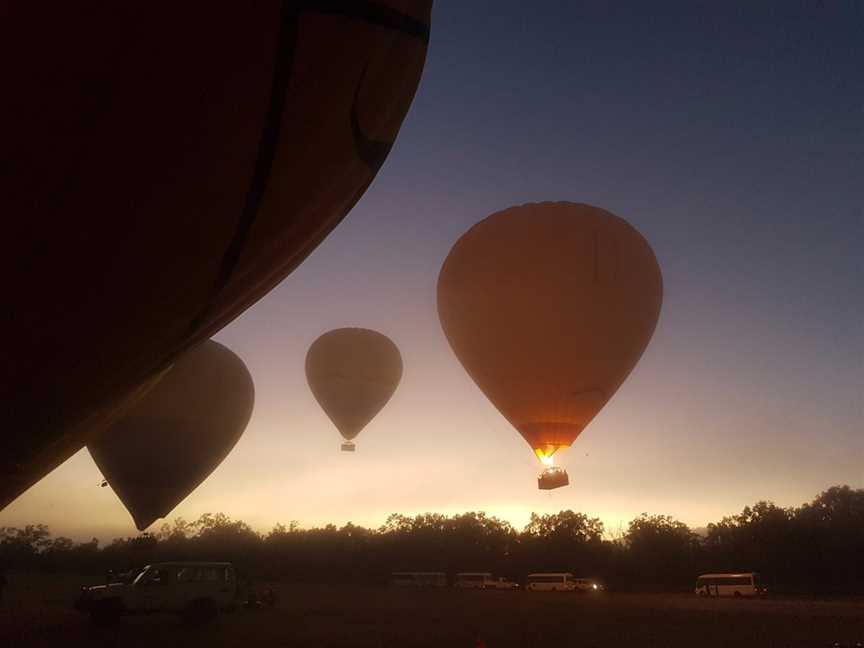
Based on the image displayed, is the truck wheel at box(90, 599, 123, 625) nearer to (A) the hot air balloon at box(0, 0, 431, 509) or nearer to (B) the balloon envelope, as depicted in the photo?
(B) the balloon envelope

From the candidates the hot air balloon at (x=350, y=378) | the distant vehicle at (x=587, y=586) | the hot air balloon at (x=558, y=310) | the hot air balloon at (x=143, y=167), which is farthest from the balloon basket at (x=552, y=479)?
the distant vehicle at (x=587, y=586)

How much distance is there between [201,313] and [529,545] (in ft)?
231

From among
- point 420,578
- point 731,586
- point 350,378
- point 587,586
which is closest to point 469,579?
point 420,578

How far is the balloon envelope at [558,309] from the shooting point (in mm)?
13062

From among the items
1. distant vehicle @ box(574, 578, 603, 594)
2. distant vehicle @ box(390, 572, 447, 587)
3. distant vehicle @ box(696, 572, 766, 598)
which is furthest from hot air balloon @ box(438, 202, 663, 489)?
distant vehicle @ box(390, 572, 447, 587)

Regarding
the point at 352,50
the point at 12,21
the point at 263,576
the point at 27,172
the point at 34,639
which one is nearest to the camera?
the point at 12,21

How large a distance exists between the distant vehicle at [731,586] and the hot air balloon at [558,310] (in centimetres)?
2777

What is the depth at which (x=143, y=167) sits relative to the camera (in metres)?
2.34

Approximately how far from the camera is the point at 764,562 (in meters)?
50.8

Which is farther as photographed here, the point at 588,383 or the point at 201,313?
the point at 588,383

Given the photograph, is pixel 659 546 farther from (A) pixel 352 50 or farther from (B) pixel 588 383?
(A) pixel 352 50

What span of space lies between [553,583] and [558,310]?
36.3m

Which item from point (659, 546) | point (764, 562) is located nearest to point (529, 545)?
point (659, 546)

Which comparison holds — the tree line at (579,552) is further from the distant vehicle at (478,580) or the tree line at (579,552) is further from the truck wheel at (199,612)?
the truck wheel at (199,612)
